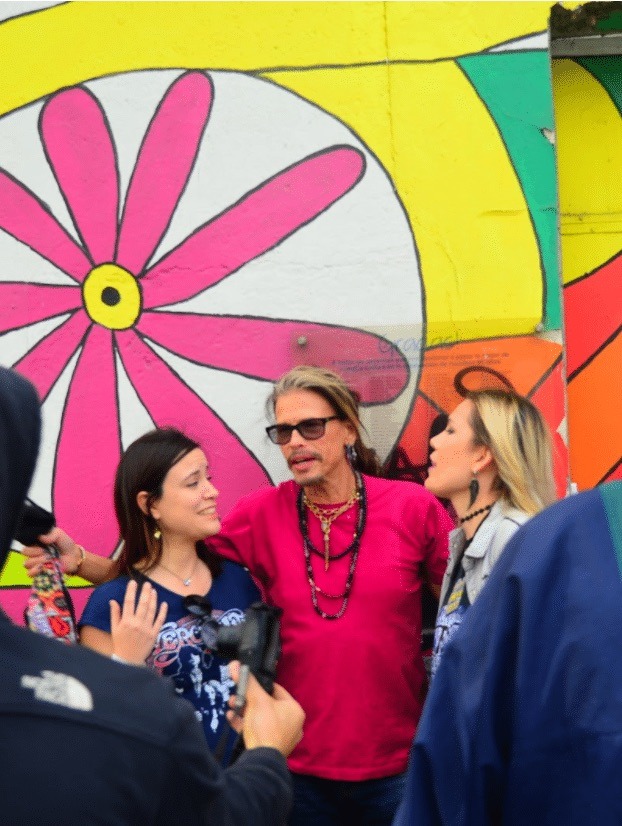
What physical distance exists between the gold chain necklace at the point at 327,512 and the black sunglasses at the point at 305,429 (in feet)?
0.68

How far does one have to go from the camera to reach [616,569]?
1.35m

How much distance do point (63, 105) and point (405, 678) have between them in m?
2.56

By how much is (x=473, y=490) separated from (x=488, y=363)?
3.51ft

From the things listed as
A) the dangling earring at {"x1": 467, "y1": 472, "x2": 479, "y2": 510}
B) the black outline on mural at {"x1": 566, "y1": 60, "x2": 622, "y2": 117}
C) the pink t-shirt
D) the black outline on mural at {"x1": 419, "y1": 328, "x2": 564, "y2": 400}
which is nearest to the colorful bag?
the pink t-shirt

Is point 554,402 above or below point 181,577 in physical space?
above

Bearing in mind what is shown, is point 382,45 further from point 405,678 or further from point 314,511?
point 405,678

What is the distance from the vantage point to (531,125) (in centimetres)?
439

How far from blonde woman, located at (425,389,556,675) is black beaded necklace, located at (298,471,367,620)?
29cm

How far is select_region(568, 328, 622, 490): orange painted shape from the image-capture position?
4688 mm

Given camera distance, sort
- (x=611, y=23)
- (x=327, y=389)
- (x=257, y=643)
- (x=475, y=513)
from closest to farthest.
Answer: (x=257, y=643)
(x=475, y=513)
(x=327, y=389)
(x=611, y=23)

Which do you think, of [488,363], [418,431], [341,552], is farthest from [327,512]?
[488,363]

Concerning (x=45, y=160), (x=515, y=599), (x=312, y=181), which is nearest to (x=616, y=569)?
(x=515, y=599)

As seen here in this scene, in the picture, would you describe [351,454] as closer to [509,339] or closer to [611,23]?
[509,339]

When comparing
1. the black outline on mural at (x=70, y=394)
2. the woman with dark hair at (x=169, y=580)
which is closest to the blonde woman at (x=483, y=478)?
the woman with dark hair at (x=169, y=580)
